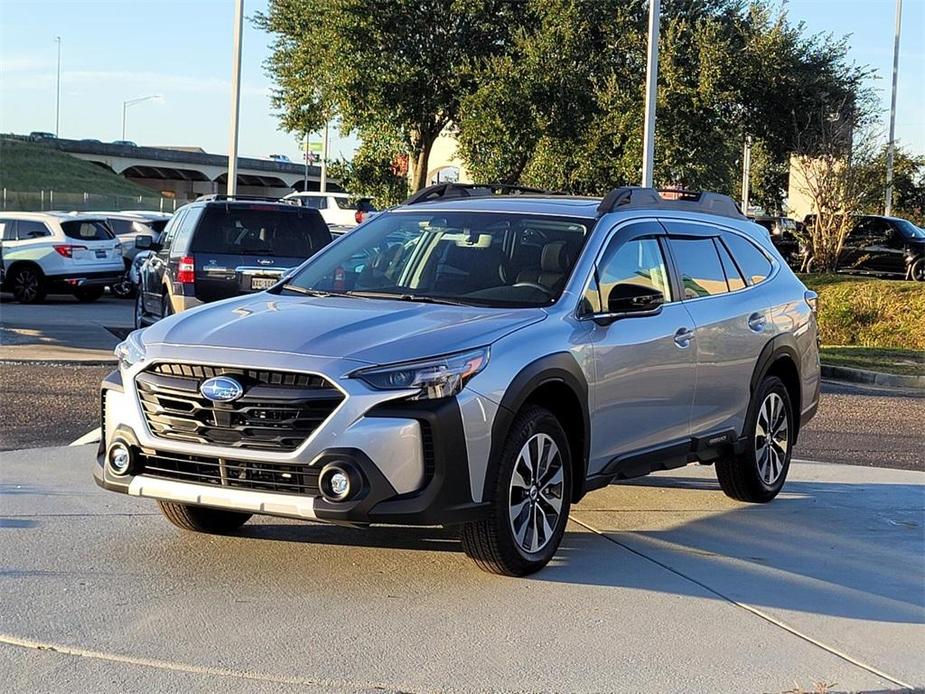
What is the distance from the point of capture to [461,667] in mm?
5051

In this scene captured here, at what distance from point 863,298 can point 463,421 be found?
60.7ft

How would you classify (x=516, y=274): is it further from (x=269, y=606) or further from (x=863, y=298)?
(x=863, y=298)

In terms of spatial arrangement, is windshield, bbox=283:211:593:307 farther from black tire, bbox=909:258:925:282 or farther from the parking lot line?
black tire, bbox=909:258:925:282

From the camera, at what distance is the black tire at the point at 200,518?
685cm

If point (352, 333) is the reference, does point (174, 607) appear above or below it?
below

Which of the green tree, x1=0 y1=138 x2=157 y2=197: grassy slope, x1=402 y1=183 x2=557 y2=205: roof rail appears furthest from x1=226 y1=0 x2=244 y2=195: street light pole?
x1=0 y1=138 x2=157 y2=197: grassy slope

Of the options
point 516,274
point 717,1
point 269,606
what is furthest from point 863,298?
point 269,606

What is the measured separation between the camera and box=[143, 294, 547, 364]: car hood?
5.88 meters

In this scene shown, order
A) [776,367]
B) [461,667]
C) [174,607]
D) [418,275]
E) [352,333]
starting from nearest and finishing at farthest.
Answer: [461,667] < [174,607] < [352,333] < [418,275] < [776,367]

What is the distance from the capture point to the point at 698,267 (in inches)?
316

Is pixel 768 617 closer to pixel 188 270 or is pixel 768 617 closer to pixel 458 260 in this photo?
pixel 458 260

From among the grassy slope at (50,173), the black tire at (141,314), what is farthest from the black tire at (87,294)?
the grassy slope at (50,173)

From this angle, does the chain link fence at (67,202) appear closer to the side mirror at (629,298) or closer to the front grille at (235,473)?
the side mirror at (629,298)

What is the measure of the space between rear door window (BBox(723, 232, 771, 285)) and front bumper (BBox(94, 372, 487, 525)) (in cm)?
334
